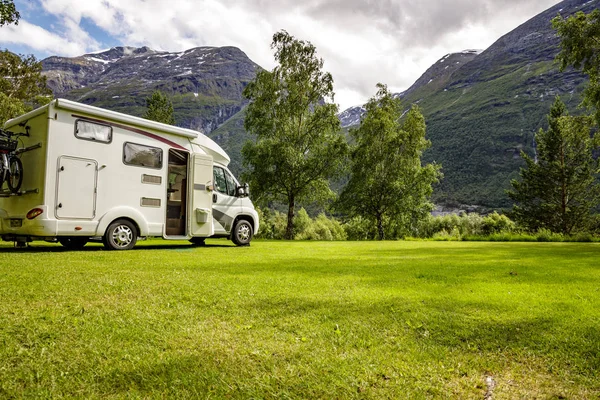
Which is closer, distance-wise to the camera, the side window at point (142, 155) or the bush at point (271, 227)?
the side window at point (142, 155)

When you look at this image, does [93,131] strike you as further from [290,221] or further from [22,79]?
[22,79]

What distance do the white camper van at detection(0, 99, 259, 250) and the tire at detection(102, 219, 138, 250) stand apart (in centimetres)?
2

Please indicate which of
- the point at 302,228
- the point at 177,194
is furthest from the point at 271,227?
the point at 177,194

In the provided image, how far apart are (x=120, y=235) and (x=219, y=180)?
365cm

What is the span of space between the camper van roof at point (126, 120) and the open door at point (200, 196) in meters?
0.52

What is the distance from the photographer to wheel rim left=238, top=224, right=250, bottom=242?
510 inches

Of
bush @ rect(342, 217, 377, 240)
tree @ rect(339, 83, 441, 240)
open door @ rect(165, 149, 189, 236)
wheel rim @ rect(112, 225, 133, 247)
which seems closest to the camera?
wheel rim @ rect(112, 225, 133, 247)

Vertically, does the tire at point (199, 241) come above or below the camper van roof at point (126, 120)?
below

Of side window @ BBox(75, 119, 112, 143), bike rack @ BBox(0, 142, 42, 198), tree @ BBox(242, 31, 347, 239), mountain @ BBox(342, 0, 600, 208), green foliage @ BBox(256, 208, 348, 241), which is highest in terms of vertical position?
mountain @ BBox(342, 0, 600, 208)

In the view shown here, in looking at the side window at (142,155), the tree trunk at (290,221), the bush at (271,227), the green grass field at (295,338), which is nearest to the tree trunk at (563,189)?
the bush at (271,227)

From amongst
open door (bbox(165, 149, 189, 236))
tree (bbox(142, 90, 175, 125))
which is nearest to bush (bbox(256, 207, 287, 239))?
tree (bbox(142, 90, 175, 125))

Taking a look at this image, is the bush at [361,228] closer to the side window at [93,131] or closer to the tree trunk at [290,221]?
the tree trunk at [290,221]

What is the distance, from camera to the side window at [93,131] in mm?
9031

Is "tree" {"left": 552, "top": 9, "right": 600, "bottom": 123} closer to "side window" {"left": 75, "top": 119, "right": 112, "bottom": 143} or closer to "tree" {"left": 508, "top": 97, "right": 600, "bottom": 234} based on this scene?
"side window" {"left": 75, "top": 119, "right": 112, "bottom": 143}
